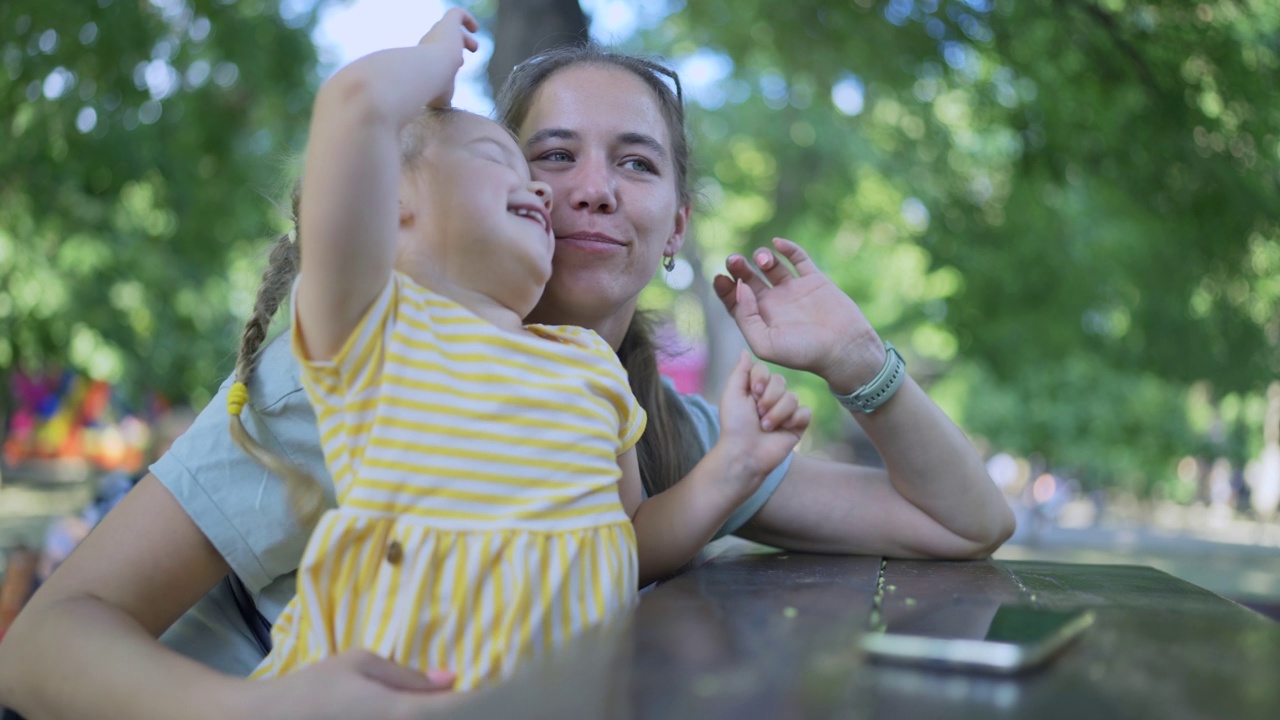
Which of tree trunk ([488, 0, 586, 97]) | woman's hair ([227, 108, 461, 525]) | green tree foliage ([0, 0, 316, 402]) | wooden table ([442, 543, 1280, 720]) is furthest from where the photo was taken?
green tree foliage ([0, 0, 316, 402])

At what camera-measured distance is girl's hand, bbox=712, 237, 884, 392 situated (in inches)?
83.4

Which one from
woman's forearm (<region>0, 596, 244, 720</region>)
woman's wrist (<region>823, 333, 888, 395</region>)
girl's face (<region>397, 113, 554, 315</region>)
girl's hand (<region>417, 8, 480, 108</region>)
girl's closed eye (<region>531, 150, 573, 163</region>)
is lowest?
woman's forearm (<region>0, 596, 244, 720</region>)

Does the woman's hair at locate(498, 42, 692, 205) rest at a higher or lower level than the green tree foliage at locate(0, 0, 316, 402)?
higher

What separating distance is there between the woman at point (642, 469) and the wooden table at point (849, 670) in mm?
220

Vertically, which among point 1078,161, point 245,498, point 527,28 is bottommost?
point 245,498

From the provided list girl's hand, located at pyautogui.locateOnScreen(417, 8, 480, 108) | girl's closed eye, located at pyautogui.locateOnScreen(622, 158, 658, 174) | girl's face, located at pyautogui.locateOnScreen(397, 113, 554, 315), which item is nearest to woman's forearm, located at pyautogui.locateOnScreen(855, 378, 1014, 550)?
girl's closed eye, located at pyautogui.locateOnScreen(622, 158, 658, 174)

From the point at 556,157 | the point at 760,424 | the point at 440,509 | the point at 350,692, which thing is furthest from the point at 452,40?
the point at 350,692

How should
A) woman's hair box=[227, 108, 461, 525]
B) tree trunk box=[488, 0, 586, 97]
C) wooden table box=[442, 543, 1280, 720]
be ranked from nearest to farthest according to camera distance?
wooden table box=[442, 543, 1280, 720] < woman's hair box=[227, 108, 461, 525] < tree trunk box=[488, 0, 586, 97]

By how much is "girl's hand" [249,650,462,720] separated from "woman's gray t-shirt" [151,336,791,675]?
1.39 feet

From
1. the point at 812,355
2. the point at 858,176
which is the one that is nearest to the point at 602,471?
the point at 812,355

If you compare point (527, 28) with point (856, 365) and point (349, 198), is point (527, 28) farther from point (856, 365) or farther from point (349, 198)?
point (349, 198)

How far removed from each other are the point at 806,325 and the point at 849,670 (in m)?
1.20

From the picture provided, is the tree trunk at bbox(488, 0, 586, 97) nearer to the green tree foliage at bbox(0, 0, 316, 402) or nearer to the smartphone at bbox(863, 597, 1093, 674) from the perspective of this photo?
the green tree foliage at bbox(0, 0, 316, 402)

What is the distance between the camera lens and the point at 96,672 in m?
1.41
